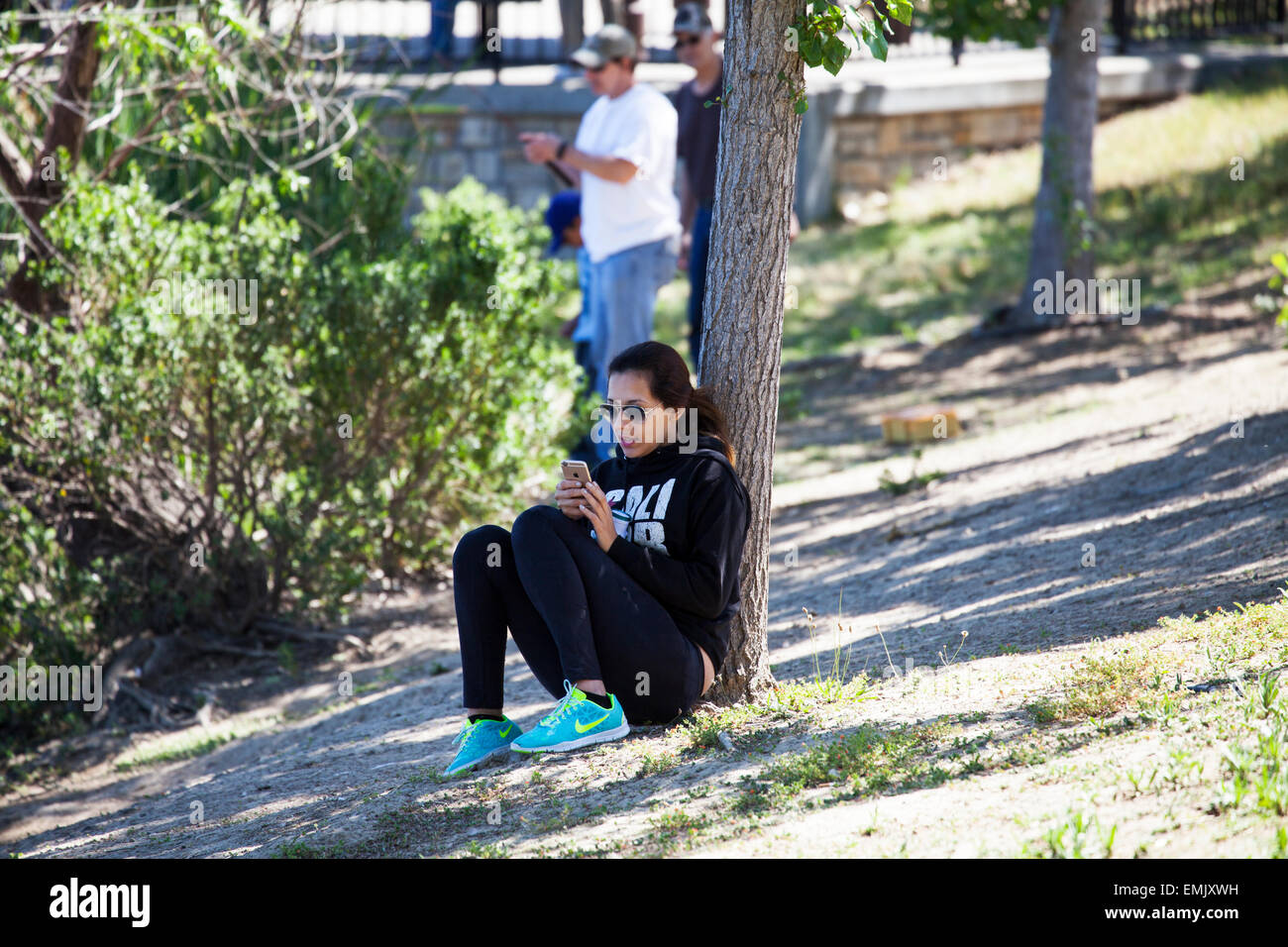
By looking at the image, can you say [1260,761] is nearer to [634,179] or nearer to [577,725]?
[577,725]

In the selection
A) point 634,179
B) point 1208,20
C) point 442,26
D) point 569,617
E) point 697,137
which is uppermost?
point 1208,20

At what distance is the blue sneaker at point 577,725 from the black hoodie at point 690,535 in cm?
31

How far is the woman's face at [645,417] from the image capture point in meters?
3.66

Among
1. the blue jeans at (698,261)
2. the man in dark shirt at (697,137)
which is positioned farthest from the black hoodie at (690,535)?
the blue jeans at (698,261)

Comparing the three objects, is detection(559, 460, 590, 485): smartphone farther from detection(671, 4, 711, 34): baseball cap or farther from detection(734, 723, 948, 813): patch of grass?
detection(671, 4, 711, 34): baseball cap

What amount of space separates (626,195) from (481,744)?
3216 mm

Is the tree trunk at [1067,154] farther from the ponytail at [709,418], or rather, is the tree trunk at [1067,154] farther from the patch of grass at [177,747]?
the patch of grass at [177,747]

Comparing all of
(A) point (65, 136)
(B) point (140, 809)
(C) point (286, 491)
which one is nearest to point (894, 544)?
(C) point (286, 491)

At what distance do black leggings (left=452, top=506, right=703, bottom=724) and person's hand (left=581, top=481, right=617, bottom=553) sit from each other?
0.03 metres

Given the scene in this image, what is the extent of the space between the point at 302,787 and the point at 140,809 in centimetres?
76

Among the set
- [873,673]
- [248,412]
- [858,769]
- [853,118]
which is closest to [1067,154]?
[853,118]

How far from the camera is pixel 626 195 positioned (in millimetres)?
6148

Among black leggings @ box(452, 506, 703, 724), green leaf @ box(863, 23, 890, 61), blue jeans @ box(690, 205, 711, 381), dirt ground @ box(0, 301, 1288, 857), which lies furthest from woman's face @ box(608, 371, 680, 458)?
blue jeans @ box(690, 205, 711, 381)

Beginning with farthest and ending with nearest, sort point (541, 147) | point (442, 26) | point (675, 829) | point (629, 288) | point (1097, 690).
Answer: point (442, 26) → point (629, 288) → point (541, 147) → point (1097, 690) → point (675, 829)
